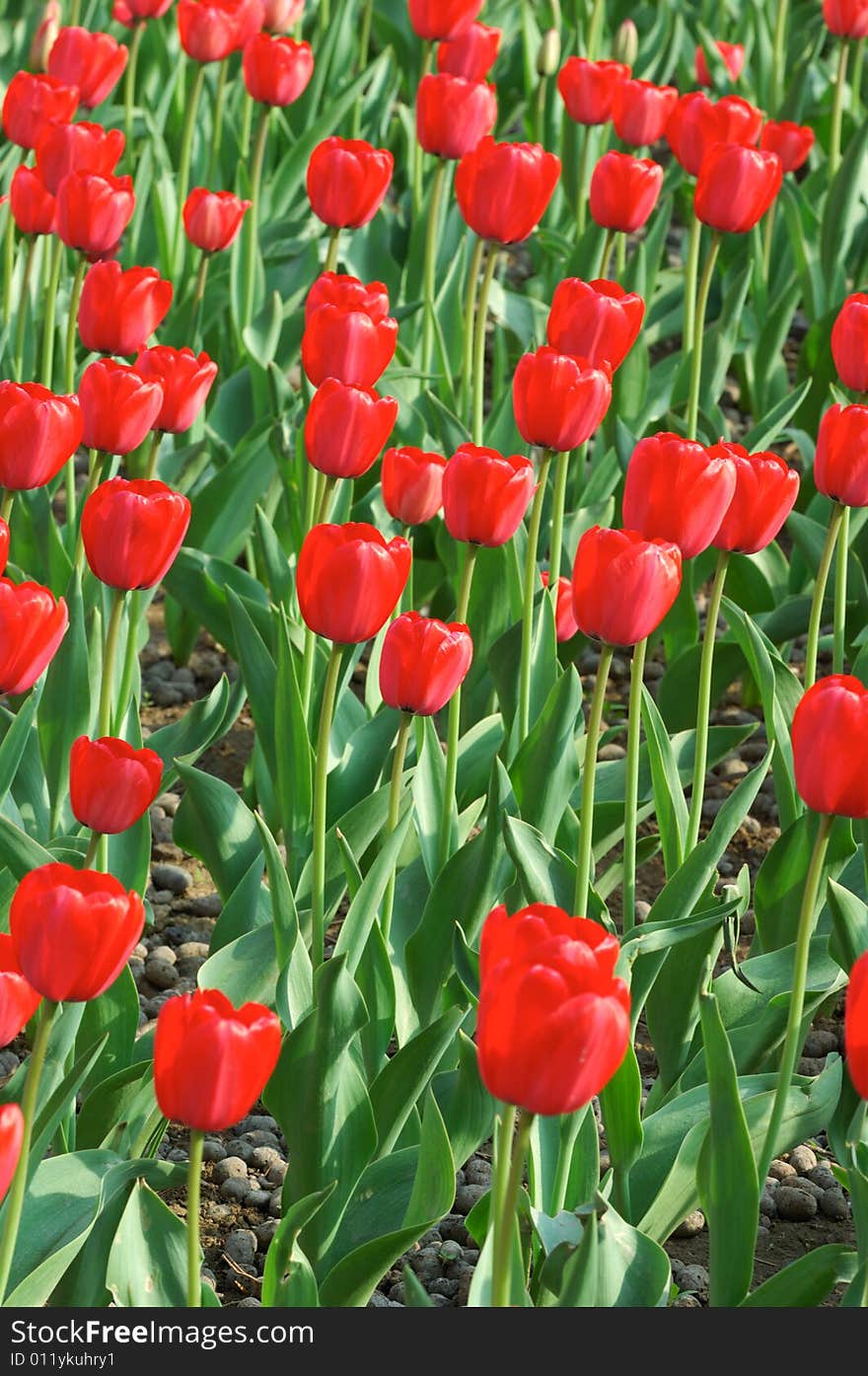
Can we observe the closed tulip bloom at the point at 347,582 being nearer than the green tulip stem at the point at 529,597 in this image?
Yes

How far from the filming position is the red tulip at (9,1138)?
1.14m

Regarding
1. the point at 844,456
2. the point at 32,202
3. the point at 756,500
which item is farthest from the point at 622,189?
the point at 756,500

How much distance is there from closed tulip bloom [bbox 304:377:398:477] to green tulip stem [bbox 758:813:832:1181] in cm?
67

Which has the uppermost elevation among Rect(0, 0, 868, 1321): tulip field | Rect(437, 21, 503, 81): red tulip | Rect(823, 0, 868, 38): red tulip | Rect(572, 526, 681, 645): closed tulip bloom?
Rect(823, 0, 868, 38): red tulip

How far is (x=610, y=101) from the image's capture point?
3.31m

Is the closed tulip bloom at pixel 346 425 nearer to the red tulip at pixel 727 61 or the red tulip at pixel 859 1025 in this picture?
the red tulip at pixel 859 1025

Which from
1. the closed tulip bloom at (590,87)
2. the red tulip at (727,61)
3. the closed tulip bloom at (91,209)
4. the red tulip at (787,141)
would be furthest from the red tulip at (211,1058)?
the red tulip at (727,61)

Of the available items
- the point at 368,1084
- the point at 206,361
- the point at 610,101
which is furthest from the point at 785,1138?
the point at 610,101

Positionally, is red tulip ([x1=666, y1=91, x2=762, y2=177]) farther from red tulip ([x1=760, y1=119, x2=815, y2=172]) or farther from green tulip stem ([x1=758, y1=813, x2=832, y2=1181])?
green tulip stem ([x1=758, y1=813, x2=832, y2=1181])

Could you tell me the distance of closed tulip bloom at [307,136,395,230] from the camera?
2.62 metres

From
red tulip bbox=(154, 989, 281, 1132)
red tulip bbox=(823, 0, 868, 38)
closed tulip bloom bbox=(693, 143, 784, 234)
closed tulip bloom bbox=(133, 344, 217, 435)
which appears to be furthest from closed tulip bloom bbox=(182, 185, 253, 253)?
red tulip bbox=(154, 989, 281, 1132)

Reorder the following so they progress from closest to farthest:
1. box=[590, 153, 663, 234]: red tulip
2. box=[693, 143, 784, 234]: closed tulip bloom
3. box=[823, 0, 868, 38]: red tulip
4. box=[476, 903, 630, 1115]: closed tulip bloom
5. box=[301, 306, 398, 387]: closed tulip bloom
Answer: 1. box=[476, 903, 630, 1115]: closed tulip bloom
2. box=[301, 306, 398, 387]: closed tulip bloom
3. box=[693, 143, 784, 234]: closed tulip bloom
4. box=[590, 153, 663, 234]: red tulip
5. box=[823, 0, 868, 38]: red tulip

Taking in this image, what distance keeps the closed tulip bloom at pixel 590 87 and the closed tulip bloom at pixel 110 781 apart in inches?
82.9

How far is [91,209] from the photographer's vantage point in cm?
243
